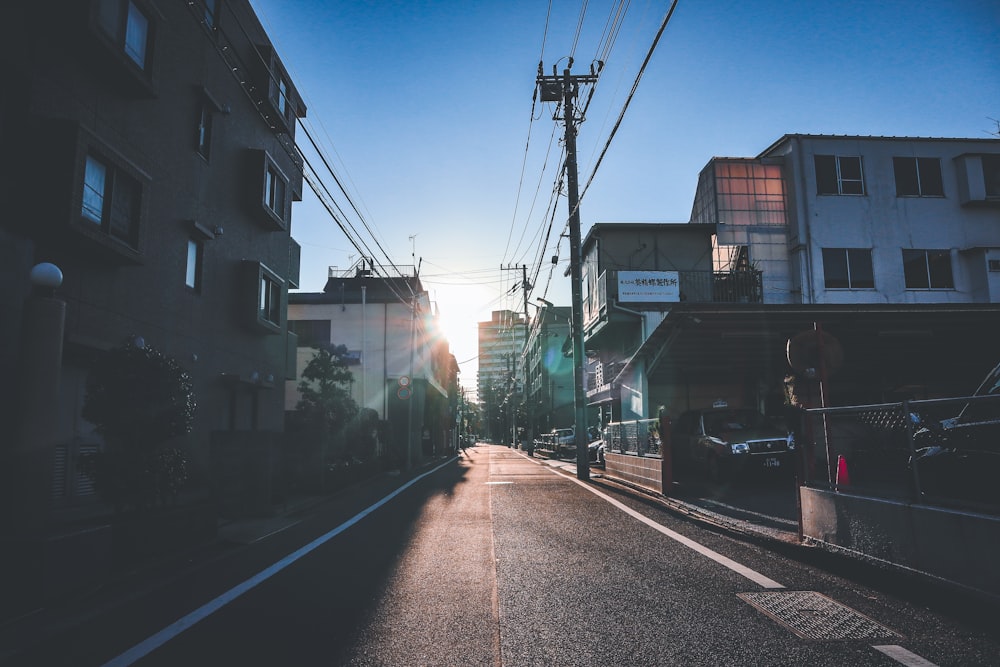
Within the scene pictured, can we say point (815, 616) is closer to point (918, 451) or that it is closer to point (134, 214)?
point (918, 451)

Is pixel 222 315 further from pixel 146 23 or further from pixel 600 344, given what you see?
pixel 600 344

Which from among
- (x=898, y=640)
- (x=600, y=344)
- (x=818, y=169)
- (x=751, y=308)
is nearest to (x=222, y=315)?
(x=751, y=308)

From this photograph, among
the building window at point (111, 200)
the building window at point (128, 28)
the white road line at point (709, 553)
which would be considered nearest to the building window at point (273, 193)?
the building window at point (128, 28)

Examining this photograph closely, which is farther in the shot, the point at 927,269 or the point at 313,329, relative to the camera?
the point at 313,329

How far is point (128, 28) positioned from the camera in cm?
1068

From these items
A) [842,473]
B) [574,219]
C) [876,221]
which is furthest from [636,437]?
[876,221]

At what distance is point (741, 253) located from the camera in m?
24.8

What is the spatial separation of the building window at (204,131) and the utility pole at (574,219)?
419 inches

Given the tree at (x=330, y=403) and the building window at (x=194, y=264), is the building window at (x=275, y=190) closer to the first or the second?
the building window at (x=194, y=264)

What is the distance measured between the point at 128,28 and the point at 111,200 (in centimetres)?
313

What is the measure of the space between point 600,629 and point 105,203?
32.6ft

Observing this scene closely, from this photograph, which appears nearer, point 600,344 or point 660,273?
point 660,273

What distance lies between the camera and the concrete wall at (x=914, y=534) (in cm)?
464

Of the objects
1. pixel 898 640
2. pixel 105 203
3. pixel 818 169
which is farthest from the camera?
pixel 818 169
